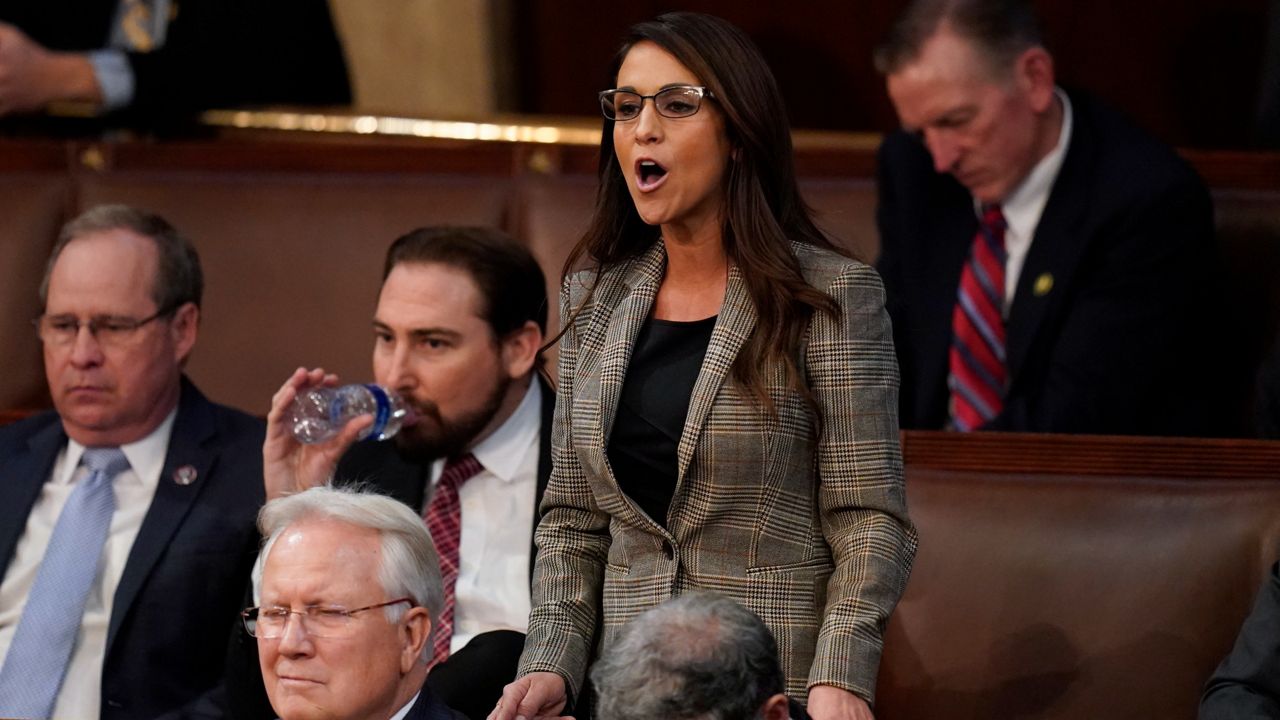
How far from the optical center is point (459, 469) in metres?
2.39

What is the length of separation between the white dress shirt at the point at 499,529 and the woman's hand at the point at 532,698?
0.51 metres

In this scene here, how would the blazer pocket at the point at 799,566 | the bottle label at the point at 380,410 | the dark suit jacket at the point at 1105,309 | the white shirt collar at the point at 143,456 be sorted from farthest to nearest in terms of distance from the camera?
the dark suit jacket at the point at 1105,309
the white shirt collar at the point at 143,456
the bottle label at the point at 380,410
the blazer pocket at the point at 799,566

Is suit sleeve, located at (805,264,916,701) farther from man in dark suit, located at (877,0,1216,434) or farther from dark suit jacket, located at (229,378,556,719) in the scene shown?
man in dark suit, located at (877,0,1216,434)

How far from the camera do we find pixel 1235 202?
2.95 meters

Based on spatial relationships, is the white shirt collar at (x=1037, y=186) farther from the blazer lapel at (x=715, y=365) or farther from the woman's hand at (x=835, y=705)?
the woman's hand at (x=835, y=705)

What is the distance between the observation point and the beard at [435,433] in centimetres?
237

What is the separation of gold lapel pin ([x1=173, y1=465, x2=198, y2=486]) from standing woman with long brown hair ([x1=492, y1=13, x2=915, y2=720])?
0.77m

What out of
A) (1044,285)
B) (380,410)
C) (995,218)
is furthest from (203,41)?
(1044,285)

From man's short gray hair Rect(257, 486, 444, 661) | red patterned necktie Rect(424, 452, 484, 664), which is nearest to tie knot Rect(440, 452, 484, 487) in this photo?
red patterned necktie Rect(424, 452, 484, 664)

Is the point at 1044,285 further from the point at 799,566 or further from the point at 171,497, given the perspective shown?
the point at 171,497

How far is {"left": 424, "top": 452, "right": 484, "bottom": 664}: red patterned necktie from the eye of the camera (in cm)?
230

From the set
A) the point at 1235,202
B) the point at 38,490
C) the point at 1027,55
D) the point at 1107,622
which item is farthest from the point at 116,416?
the point at 1235,202

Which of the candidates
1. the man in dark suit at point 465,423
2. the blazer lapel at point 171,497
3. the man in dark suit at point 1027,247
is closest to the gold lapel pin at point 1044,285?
the man in dark suit at point 1027,247

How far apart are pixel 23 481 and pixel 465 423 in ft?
2.04
